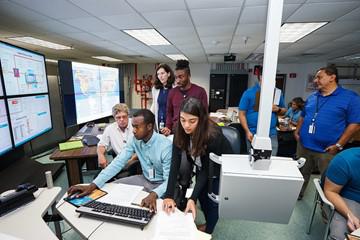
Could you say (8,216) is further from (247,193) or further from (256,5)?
(256,5)

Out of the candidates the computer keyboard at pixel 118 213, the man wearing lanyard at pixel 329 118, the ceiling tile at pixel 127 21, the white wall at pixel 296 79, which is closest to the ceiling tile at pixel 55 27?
the ceiling tile at pixel 127 21

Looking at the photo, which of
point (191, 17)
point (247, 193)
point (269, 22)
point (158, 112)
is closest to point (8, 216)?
point (247, 193)

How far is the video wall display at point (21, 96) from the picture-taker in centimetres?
165

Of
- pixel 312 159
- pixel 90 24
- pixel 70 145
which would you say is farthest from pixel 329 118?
pixel 90 24

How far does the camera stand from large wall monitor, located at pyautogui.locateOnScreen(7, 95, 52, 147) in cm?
177

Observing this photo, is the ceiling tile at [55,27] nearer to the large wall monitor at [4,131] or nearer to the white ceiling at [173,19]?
the white ceiling at [173,19]

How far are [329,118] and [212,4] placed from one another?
6.16ft

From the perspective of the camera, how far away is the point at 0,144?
1598 mm

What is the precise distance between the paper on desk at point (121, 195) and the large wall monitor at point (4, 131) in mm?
1094

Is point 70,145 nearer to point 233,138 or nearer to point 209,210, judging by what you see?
point 209,210

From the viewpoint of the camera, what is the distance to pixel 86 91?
9.18ft

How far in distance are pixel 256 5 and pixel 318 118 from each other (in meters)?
1.56

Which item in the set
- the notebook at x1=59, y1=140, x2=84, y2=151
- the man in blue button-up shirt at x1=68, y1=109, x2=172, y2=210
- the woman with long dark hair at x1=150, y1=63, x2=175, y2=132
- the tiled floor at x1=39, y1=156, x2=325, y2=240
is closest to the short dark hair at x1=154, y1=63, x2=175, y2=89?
the woman with long dark hair at x1=150, y1=63, x2=175, y2=132

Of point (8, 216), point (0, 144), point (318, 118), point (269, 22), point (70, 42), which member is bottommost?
point (8, 216)
